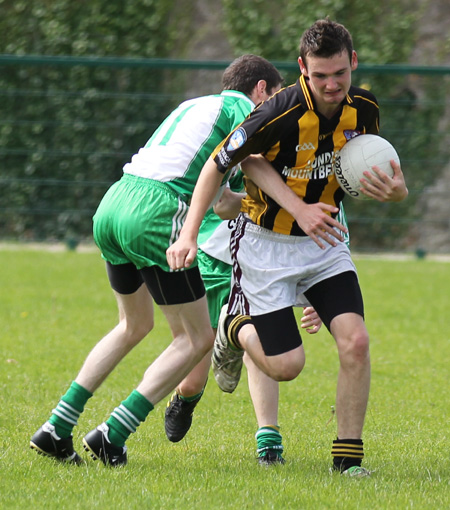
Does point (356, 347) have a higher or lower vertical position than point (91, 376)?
higher

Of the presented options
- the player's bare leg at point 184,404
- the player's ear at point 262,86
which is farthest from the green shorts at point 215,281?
the player's ear at point 262,86

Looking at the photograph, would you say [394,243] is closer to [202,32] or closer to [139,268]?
[202,32]

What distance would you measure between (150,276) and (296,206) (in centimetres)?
73

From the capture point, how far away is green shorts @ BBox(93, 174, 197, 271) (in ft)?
13.6

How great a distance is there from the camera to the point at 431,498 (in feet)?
12.0

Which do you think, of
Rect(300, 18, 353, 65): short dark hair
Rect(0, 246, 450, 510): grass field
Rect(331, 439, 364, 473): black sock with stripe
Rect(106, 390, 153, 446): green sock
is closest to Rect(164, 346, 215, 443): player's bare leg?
Rect(0, 246, 450, 510): grass field

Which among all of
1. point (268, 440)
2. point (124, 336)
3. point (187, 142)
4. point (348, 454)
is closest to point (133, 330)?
point (124, 336)

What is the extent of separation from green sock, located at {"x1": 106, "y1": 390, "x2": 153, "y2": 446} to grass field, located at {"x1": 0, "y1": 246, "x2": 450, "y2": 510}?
0.14 meters

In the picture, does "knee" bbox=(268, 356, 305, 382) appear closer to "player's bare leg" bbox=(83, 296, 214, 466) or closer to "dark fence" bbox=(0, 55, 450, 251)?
"player's bare leg" bbox=(83, 296, 214, 466)

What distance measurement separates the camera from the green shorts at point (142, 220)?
4141mm

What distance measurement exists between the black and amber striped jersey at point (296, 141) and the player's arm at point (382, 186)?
0.72 feet

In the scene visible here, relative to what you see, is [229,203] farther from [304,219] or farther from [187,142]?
[304,219]

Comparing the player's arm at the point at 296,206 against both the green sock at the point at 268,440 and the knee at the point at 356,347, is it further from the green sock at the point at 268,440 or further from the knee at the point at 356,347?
the green sock at the point at 268,440

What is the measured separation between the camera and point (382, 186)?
4.09 metres
